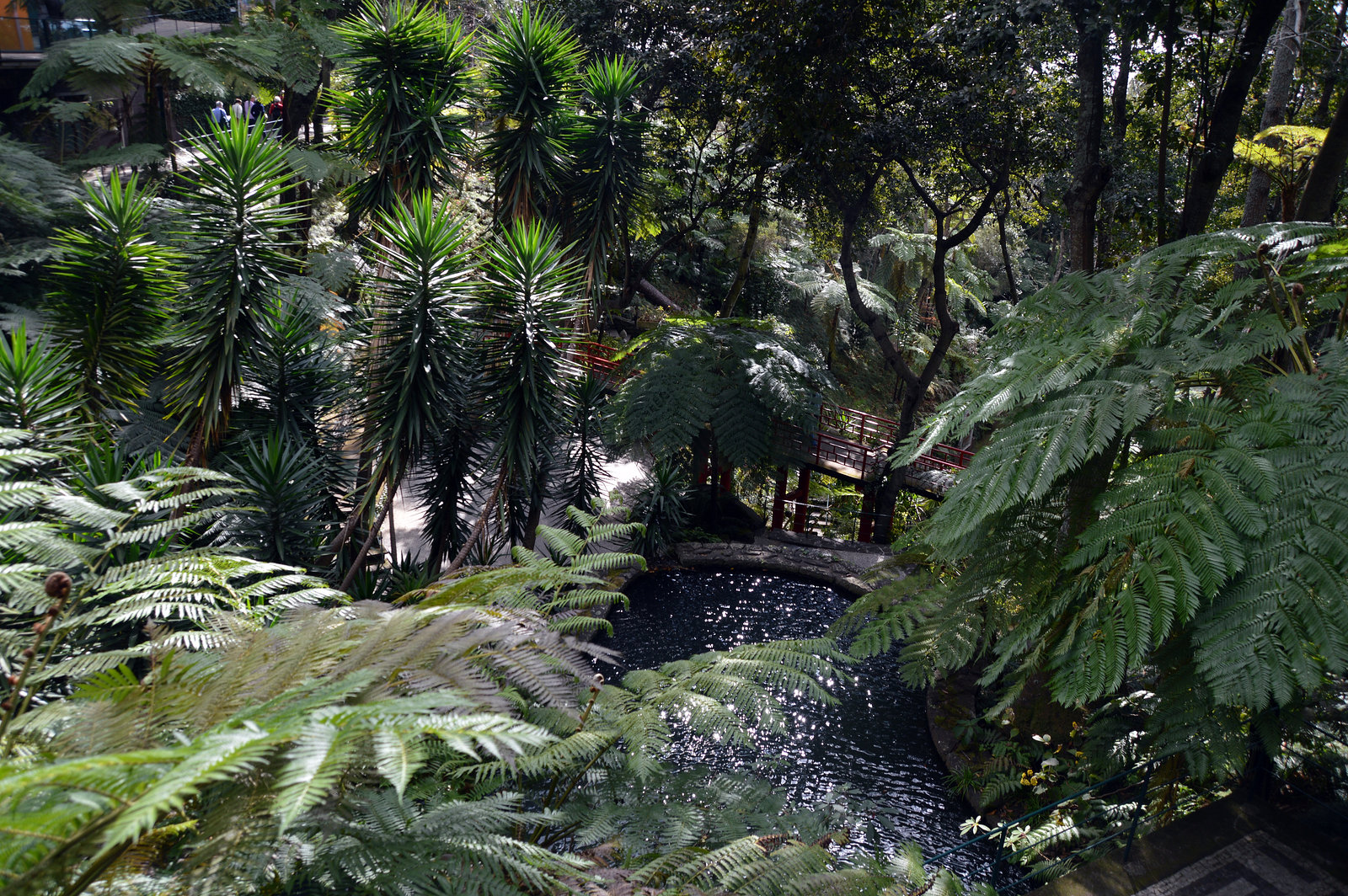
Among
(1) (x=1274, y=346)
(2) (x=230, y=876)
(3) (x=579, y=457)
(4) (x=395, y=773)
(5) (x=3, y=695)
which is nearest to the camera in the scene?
(4) (x=395, y=773)

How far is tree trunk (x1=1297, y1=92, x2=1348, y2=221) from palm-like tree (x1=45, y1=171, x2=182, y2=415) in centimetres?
896

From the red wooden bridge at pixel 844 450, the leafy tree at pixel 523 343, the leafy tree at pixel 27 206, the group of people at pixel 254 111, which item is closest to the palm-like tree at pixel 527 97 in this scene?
the leafy tree at pixel 523 343

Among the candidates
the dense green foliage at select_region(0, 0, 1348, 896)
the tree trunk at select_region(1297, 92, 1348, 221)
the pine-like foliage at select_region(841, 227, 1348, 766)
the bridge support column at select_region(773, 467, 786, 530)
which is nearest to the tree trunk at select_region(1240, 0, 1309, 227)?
the dense green foliage at select_region(0, 0, 1348, 896)

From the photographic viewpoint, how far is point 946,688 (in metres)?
7.82

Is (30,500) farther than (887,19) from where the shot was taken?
No

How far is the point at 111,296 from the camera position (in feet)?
20.4

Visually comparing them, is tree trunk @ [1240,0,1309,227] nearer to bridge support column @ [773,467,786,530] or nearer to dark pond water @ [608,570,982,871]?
dark pond water @ [608,570,982,871]

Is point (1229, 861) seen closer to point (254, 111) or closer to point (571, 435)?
point (571, 435)

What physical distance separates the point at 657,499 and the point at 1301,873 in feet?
26.8

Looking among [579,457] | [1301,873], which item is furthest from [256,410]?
[1301,873]

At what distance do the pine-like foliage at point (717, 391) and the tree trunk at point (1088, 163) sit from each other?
3452 mm

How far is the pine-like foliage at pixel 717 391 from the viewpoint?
9211 millimetres

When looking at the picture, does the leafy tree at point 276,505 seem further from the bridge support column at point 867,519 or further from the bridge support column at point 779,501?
the bridge support column at point 867,519

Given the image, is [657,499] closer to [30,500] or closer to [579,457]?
[579,457]
